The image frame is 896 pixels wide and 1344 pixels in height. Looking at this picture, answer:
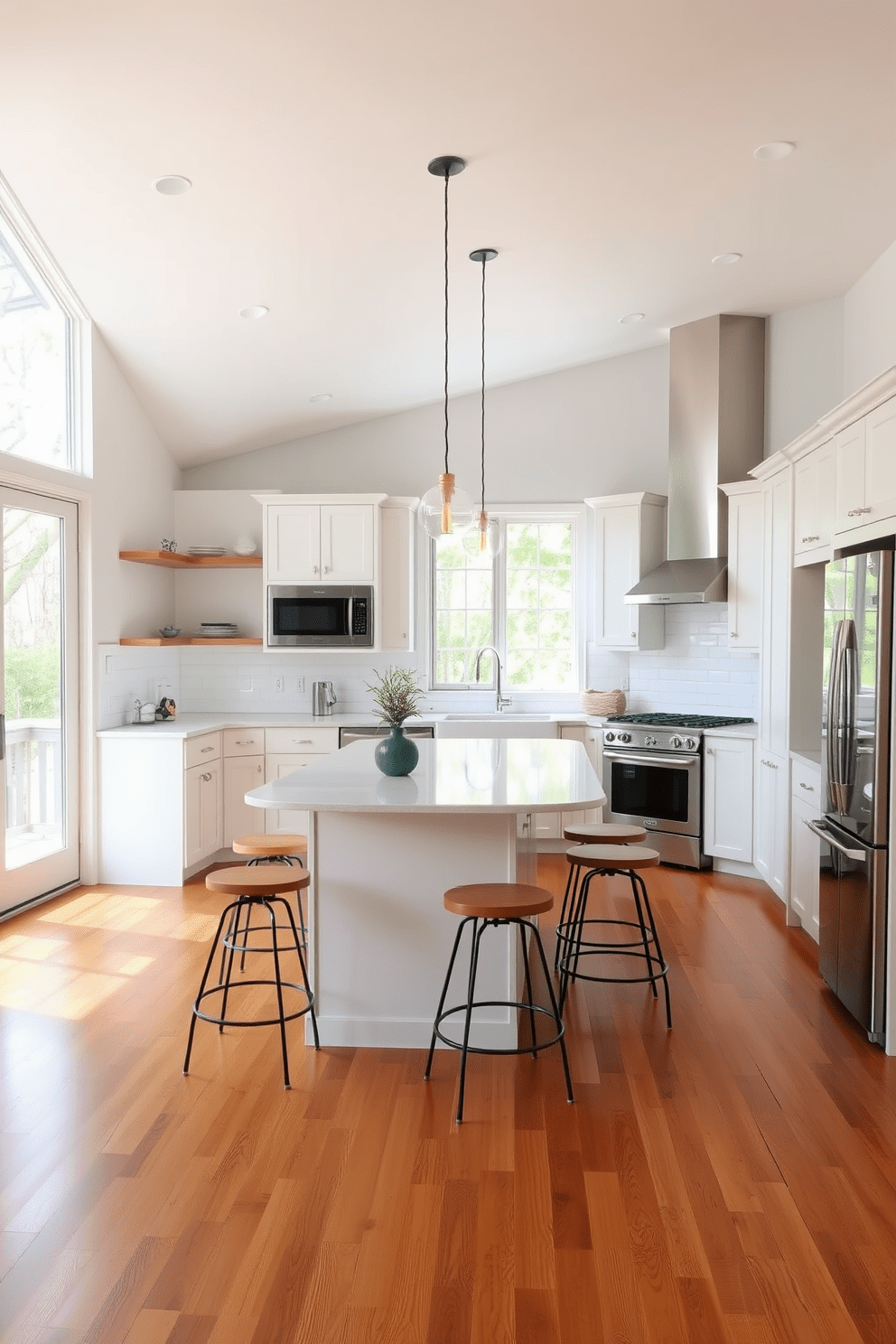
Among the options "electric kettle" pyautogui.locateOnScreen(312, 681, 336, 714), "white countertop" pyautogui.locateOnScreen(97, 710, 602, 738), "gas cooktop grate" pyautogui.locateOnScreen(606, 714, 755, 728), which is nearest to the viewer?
"white countertop" pyautogui.locateOnScreen(97, 710, 602, 738)

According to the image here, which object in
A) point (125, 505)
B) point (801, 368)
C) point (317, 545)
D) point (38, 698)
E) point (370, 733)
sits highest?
point (801, 368)

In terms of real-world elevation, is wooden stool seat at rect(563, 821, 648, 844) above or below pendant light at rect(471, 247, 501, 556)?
below

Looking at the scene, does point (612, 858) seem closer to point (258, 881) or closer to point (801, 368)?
point (258, 881)

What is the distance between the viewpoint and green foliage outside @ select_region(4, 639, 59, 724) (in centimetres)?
495

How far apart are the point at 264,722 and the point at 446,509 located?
3059 mm

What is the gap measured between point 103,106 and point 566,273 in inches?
97.1

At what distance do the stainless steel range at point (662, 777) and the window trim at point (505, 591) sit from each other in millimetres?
787

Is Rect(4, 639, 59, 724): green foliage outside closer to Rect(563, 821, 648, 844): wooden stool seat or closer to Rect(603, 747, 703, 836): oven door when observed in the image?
Rect(563, 821, 648, 844): wooden stool seat

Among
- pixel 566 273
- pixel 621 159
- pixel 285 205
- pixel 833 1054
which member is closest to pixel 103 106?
pixel 285 205

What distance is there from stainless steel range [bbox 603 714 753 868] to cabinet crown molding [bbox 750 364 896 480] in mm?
1617

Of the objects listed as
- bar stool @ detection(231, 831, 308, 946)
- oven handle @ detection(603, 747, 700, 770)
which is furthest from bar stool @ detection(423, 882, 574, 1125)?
oven handle @ detection(603, 747, 700, 770)

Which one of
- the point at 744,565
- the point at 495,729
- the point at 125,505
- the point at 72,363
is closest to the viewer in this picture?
the point at 72,363

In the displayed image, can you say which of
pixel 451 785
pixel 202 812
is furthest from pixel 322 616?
pixel 451 785

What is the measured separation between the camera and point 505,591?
7043 millimetres
